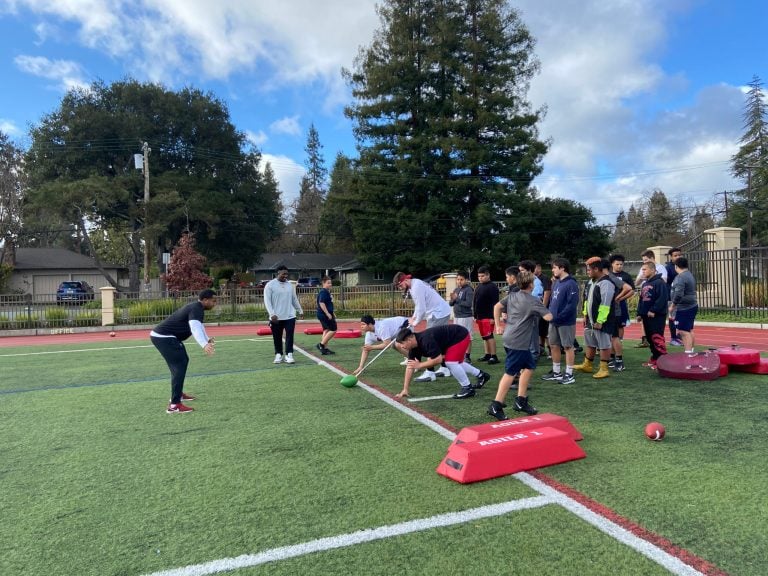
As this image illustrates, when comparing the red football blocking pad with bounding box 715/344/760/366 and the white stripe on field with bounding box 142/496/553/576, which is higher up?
the red football blocking pad with bounding box 715/344/760/366

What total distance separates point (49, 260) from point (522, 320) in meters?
52.9

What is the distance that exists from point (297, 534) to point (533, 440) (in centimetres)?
206

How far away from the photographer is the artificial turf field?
290 cm

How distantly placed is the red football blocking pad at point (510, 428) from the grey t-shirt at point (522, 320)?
107 centimetres

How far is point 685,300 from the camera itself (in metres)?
8.22

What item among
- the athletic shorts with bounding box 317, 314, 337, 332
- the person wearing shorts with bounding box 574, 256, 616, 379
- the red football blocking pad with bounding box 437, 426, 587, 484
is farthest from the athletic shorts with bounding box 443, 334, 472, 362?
the athletic shorts with bounding box 317, 314, 337, 332

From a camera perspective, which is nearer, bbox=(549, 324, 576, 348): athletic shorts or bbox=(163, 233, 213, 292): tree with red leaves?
bbox=(549, 324, 576, 348): athletic shorts

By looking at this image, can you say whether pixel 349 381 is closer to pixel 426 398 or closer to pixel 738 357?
pixel 426 398

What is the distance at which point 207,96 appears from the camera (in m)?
45.2

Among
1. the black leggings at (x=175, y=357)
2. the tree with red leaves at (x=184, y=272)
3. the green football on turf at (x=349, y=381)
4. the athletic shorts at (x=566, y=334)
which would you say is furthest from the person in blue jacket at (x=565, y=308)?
the tree with red leaves at (x=184, y=272)

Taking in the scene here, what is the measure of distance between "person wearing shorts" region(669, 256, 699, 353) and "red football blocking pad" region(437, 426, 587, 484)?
512 cm

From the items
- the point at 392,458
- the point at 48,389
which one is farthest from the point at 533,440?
the point at 48,389

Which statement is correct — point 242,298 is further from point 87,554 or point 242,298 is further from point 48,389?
point 87,554

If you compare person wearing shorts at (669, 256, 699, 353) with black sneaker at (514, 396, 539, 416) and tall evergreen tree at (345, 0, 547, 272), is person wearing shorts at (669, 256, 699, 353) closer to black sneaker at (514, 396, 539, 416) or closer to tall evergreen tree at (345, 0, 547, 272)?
black sneaker at (514, 396, 539, 416)
